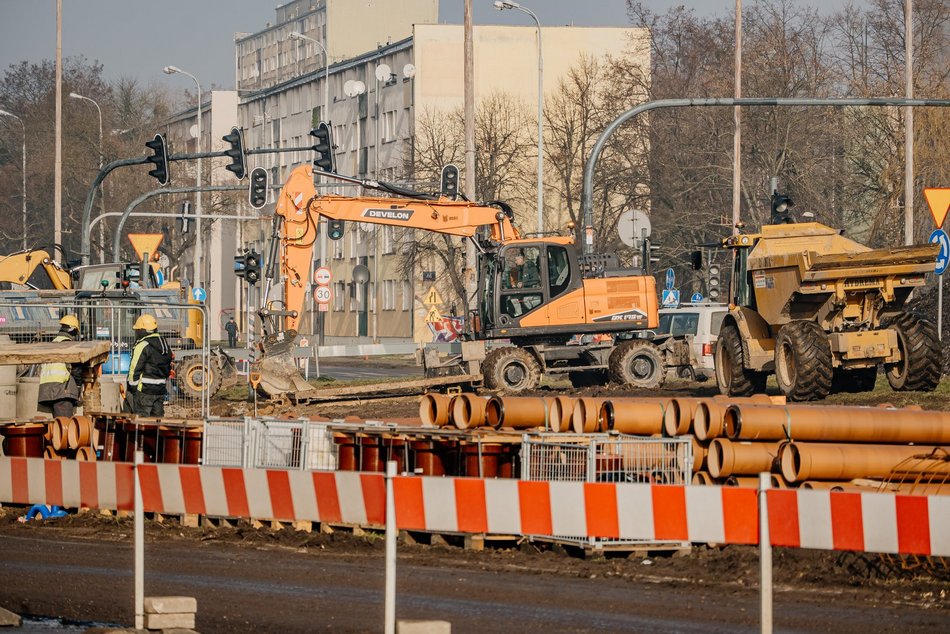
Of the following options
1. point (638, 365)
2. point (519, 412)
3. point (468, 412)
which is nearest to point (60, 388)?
point (468, 412)

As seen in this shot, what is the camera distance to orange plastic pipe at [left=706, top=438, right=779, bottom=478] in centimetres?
1253

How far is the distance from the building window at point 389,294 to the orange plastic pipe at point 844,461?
66614mm

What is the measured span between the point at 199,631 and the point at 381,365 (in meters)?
44.9

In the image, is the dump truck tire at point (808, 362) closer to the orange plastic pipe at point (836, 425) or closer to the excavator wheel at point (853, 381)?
the excavator wheel at point (853, 381)

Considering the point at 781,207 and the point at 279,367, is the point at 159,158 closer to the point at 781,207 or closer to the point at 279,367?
the point at 279,367

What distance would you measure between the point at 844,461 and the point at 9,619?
6.17 m

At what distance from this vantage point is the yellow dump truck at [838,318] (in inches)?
888

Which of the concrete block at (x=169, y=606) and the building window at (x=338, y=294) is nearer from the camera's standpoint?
the concrete block at (x=169, y=606)

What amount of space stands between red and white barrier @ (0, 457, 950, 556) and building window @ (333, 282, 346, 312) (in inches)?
2880

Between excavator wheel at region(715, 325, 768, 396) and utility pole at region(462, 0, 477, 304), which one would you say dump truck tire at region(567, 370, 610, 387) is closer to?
utility pole at region(462, 0, 477, 304)

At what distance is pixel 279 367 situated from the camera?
90.1ft

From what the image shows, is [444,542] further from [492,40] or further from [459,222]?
[492,40]

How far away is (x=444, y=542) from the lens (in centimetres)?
1279

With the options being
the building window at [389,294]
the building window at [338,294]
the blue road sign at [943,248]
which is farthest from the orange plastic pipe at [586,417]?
the building window at [338,294]
